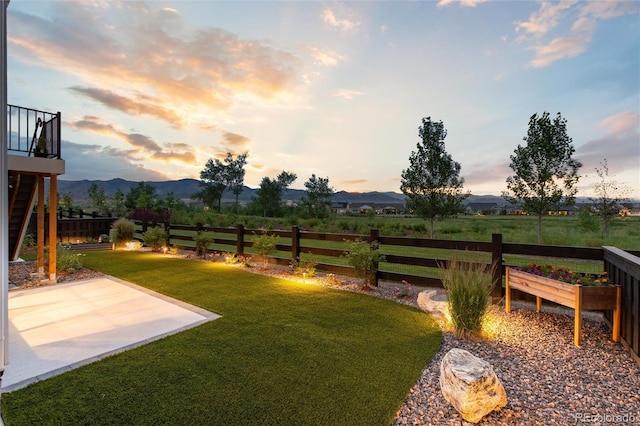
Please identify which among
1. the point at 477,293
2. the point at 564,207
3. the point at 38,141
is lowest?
the point at 477,293

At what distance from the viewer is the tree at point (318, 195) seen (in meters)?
35.6

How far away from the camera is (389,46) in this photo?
816cm

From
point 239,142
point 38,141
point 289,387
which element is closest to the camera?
point 289,387

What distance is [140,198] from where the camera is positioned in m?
30.2

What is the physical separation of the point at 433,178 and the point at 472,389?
563 inches

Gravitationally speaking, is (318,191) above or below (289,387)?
above

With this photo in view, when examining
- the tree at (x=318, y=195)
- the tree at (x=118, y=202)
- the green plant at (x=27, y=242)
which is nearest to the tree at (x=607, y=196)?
the tree at (x=318, y=195)

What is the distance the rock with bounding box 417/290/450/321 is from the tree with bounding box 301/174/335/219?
30.6 m

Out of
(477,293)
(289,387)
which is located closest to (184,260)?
(289,387)

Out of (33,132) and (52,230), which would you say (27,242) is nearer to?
(33,132)

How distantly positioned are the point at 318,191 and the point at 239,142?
51.2ft

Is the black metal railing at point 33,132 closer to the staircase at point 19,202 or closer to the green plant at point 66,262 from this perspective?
the staircase at point 19,202

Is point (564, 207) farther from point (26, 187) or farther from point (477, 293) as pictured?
point (26, 187)

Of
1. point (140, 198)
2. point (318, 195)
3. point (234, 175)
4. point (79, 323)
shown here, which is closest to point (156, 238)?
point (79, 323)
